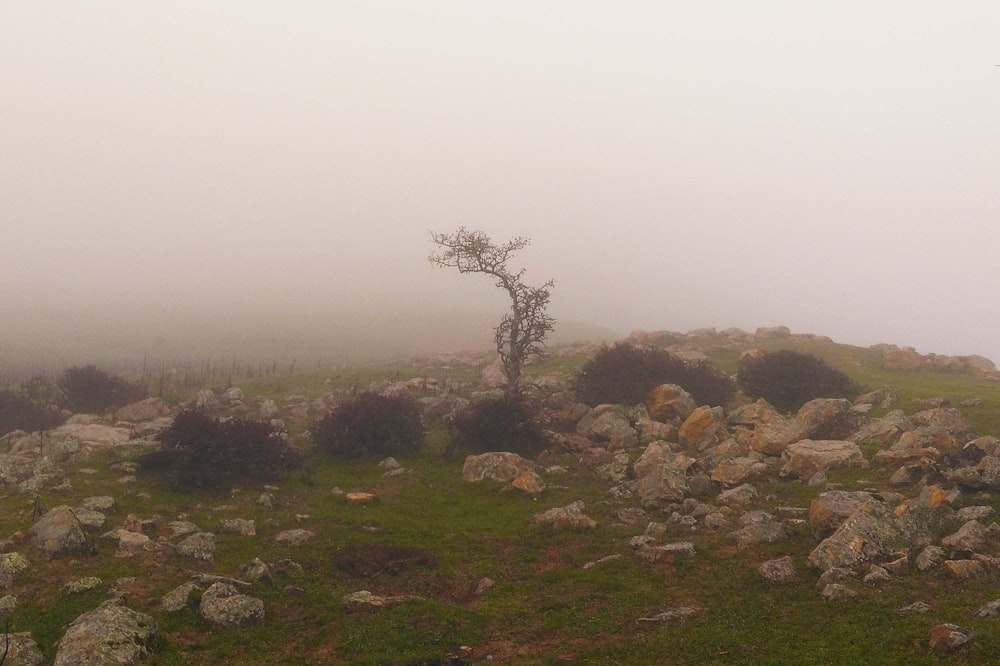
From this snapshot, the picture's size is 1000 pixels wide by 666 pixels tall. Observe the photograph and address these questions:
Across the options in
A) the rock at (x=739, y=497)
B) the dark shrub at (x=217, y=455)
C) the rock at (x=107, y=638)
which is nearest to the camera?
the rock at (x=107, y=638)

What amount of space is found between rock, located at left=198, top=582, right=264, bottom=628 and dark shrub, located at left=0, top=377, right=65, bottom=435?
30.4 metres

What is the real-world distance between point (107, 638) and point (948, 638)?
1635cm

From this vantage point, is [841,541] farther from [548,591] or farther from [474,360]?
[474,360]

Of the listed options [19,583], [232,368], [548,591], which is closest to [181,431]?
[19,583]

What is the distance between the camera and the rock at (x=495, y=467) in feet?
95.1

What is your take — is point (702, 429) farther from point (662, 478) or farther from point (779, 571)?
point (779, 571)

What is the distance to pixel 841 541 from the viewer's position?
A: 17047 millimetres

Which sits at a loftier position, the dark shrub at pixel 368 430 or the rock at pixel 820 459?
the rock at pixel 820 459

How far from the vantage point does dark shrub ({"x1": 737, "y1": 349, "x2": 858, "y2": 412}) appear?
37969 mm

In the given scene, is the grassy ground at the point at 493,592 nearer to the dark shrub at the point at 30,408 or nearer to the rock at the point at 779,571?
the rock at the point at 779,571

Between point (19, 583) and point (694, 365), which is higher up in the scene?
point (694, 365)

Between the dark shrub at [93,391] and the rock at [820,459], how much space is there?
41978 mm

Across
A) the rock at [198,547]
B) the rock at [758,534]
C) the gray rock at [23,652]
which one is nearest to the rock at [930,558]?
the rock at [758,534]

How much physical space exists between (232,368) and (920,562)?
67995 mm
